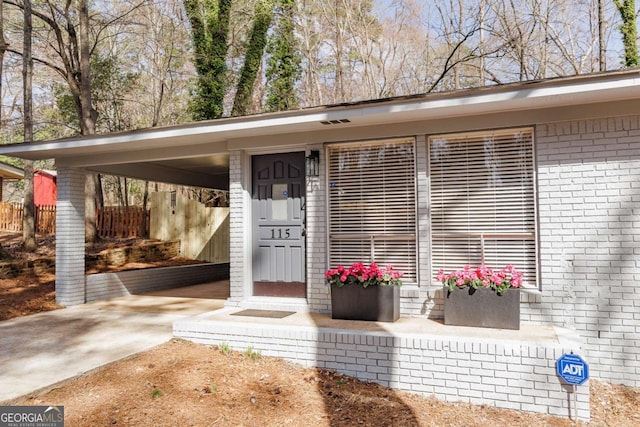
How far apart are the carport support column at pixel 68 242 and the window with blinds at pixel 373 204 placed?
4.56m

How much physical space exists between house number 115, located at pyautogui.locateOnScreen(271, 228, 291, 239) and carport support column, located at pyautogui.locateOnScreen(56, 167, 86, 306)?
12.2 feet

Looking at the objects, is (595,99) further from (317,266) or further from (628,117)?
(317,266)

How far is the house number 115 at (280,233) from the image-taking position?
5.80 m

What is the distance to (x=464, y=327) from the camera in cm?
440

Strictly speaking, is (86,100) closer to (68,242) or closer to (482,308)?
(68,242)

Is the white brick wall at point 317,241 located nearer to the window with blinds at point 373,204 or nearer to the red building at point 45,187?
the window with blinds at point 373,204

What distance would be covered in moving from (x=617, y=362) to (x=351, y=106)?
366cm

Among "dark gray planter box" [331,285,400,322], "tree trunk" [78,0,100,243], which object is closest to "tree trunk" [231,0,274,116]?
"tree trunk" [78,0,100,243]

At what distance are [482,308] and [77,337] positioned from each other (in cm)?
461

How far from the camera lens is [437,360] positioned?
3.93m

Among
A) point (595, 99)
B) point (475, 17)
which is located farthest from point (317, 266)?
point (475, 17)

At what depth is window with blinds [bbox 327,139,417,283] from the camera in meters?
5.16

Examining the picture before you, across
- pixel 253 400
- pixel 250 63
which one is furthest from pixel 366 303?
pixel 250 63

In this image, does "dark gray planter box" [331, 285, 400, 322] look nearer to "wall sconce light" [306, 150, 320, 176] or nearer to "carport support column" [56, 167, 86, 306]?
"wall sconce light" [306, 150, 320, 176]
